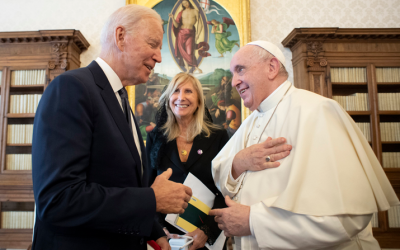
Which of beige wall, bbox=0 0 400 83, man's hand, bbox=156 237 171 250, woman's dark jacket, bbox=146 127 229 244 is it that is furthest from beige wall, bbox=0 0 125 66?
man's hand, bbox=156 237 171 250

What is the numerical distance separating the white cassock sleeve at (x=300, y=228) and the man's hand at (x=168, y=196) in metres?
0.40

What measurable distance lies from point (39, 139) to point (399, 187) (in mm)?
5083

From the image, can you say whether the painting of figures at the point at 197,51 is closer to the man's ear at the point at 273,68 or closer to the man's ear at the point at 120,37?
the man's ear at the point at 273,68

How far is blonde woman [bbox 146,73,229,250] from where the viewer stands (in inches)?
91.3

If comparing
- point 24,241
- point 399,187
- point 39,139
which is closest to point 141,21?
point 39,139

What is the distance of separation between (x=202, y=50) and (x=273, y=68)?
311 cm

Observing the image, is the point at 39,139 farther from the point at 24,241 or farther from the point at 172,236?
the point at 24,241

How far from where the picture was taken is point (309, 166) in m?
1.33

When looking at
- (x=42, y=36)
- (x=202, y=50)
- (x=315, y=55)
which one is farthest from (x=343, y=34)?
(x=42, y=36)

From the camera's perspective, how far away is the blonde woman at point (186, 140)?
2318 mm

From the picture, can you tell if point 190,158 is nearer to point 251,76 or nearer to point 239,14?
point 251,76

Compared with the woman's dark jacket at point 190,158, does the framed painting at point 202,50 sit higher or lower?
higher

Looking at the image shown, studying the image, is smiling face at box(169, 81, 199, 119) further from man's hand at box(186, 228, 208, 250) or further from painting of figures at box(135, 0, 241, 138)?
painting of figures at box(135, 0, 241, 138)

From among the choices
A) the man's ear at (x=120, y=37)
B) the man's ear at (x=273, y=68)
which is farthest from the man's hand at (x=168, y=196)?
the man's ear at (x=273, y=68)
